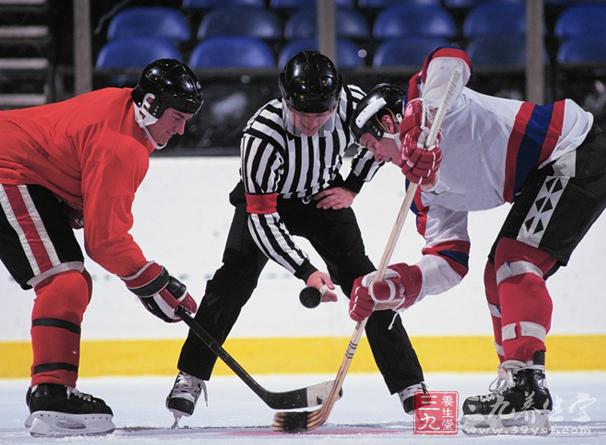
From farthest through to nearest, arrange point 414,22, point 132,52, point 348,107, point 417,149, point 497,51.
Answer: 1. point 414,22
2. point 497,51
3. point 132,52
4. point 348,107
5. point 417,149

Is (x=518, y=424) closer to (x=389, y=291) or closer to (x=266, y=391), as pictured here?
(x=389, y=291)

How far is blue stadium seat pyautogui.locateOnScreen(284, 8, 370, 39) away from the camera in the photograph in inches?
209

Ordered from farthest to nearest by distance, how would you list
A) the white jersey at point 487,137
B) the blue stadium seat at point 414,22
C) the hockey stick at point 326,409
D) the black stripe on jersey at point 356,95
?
the blue stadium seat at point 414,22, the black stripe on jersey at point 356,95, the hockey stick at point 326,409, the white jersey at point 487,137

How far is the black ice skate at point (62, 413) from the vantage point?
259 cm

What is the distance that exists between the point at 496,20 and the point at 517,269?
312 centimetres

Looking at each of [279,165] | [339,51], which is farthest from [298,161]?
[339,51]

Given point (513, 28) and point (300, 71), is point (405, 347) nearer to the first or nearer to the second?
point (300, 71)

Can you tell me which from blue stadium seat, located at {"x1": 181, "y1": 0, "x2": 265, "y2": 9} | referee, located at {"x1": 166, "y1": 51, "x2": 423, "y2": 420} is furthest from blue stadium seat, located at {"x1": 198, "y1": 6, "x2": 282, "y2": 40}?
referee, located at {"x1": 166, "y1": 51, "x2": 423, "y2": 420}

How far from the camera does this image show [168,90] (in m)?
2.68

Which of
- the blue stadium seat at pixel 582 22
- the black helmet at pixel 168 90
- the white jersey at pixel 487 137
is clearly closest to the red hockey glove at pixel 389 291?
the white jersey at pixel 487 137

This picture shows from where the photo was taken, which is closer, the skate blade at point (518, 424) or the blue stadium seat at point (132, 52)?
the skate blade at point (518, 424)

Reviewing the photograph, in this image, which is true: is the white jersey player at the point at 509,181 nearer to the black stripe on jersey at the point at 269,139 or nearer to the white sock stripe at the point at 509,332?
the white sock stripe at the point at 509,332

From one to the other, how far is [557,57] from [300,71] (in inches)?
98.4

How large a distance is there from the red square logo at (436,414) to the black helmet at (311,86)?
0.86 metres
